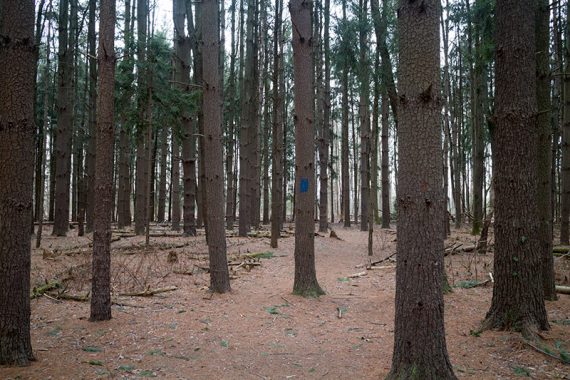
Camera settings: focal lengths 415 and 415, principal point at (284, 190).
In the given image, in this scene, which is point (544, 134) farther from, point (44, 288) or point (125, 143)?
point (125, 143)

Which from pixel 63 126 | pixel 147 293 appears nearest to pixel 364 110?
pixel 63 126

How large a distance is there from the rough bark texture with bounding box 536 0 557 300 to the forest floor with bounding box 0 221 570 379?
3.19 feet

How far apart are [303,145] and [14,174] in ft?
15.7

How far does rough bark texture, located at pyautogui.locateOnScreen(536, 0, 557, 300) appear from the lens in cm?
609

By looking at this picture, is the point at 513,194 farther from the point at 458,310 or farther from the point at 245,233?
the point at 245,233

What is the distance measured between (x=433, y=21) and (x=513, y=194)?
9.28ft

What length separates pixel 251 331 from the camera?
5832mm

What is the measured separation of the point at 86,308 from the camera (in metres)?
6.34

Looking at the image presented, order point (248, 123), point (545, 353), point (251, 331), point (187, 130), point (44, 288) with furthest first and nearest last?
point (248, 123)
point (187, 130)
point (44, 288)
point (251, 331)
point (545, 353)

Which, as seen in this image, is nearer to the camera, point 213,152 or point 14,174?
point 14,174

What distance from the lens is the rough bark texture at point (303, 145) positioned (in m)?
7.62

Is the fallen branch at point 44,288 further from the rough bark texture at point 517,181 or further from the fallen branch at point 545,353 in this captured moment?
the fallen branch at point 545,353

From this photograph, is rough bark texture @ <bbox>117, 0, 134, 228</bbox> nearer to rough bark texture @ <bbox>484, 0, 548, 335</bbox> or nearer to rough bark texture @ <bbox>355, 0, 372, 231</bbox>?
rough bark texture @ <bbox>355, 0, 372, 231</bbox>

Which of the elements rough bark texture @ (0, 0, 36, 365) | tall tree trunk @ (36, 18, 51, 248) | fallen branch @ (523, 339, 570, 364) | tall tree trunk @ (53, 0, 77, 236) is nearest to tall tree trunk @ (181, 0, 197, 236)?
tall tree trunk @ (53, 0, 77, 236)
